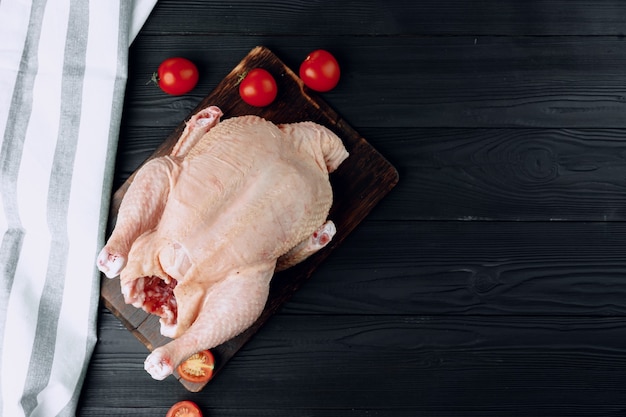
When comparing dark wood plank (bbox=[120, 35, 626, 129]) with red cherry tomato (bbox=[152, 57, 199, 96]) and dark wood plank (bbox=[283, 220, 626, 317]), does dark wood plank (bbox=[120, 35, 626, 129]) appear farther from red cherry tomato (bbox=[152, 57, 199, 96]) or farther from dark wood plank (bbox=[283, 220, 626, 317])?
dark wood plank (bbox=[283, 220, 626, 317])

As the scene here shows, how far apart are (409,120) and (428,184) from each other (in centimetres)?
19

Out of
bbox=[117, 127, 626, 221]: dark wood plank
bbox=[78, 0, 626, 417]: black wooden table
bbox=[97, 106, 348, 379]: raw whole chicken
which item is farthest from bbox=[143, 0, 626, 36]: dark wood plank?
bbox=[97, 106, 348, 379]: raw whole chicken

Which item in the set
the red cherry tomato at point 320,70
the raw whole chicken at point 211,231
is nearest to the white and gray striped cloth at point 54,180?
the raw whole chicken at point 211,231

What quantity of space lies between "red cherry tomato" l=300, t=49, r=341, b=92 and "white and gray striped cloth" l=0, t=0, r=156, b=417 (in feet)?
1.64

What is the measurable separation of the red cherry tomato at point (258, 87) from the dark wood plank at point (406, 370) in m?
0.59

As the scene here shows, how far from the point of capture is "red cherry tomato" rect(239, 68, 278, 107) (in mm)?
1529

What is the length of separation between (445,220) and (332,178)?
33 centimetres

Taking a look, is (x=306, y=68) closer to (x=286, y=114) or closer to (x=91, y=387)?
(x=286, y=114)

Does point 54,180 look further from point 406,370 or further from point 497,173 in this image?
point 497,173

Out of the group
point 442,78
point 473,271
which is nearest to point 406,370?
point 473,271

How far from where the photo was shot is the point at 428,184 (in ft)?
5.31

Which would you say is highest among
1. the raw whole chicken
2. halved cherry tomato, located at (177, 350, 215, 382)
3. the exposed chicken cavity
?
the raw whole chicken

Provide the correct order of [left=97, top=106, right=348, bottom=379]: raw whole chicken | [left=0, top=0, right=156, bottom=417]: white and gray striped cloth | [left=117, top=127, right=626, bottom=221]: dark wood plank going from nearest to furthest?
[left=97, top=106, right=348, bottom=379]: raw whole chicken
[left=0, top=0, right=156, bottom=417]: white and gray striped cloth
[left=117, top=127, right=626, bottom=221]: dark wood plank

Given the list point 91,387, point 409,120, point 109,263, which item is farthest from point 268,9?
point 91,387
